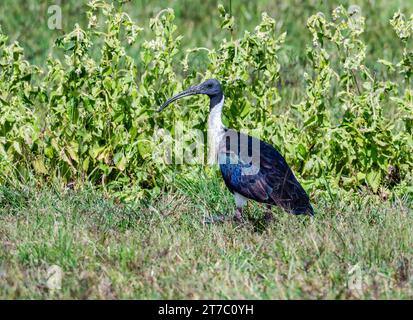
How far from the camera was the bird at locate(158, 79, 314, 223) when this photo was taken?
6.58 meters

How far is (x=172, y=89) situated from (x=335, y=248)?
1.98 meters

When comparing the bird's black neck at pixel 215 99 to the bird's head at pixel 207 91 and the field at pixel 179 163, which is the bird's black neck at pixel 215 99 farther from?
the field at pixel 179 163

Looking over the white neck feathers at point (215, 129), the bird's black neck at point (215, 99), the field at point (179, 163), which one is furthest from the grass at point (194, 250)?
the bird's black neck at point (215, 99)

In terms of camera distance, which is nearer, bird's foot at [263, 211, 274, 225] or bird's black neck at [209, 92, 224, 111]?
bird's foot at [263, 211, 274, 225]

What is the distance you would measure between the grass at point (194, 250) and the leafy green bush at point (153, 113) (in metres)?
0.38

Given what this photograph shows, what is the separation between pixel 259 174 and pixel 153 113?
1011mm

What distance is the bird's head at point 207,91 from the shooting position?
705cm

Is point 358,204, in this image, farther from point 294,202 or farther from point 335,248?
point 335,248

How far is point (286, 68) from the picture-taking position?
962 centimetres

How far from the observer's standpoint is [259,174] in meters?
6.70

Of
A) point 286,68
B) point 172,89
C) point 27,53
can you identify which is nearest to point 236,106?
point 172,89

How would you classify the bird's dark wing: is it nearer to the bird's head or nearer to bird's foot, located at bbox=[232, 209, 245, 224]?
bird's foot, located at bbox=[232, 209, 245, 224]

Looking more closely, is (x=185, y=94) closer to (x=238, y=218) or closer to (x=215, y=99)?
(x=215, y=99)

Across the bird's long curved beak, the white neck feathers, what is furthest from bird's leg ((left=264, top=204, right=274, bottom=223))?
the bird's long curved beak
